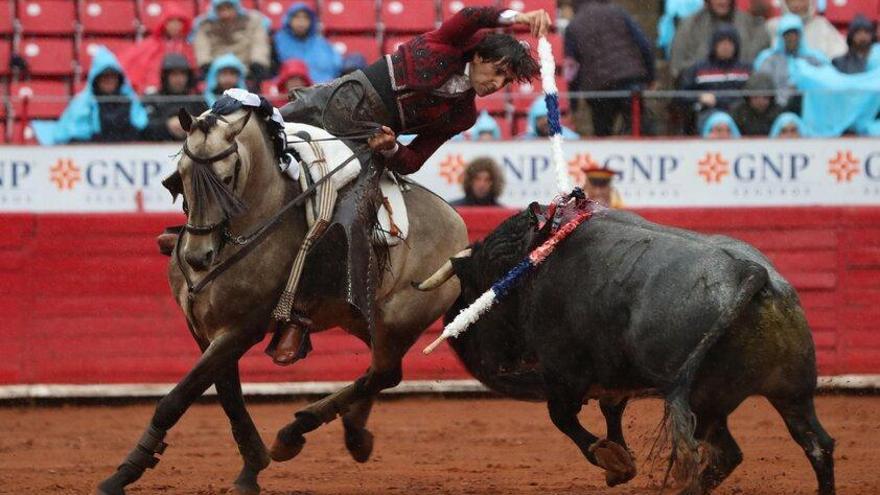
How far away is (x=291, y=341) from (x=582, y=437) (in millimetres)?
1333

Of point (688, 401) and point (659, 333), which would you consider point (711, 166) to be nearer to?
point (659, 333)

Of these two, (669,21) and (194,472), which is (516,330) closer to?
(194,472)

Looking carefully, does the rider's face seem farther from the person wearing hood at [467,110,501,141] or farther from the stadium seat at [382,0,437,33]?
the stadium seat at [382,0,437,33]

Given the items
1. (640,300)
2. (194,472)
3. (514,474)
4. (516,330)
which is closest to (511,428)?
(514,474)

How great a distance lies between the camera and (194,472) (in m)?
8.32

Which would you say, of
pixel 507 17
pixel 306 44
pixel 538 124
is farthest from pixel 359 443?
pixel 306 44

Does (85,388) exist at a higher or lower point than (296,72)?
lower

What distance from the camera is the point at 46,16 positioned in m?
13.4

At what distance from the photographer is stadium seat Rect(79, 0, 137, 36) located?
13.3 metres

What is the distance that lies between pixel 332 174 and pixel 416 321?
95 cm

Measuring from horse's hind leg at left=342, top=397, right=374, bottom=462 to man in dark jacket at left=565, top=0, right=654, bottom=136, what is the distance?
4323 mm

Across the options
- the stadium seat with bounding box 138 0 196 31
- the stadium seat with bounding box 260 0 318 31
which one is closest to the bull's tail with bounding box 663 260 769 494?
the stadium seat with bounding box 260 0 318 31

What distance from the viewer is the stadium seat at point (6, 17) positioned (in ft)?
43.5

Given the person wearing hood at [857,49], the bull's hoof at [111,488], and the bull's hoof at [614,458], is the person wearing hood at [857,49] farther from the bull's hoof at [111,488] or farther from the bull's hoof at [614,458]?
the bull's hoof at [111,488]
